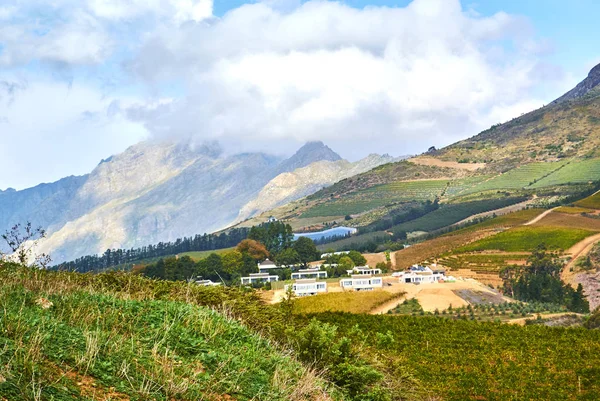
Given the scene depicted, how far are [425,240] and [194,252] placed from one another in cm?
5665

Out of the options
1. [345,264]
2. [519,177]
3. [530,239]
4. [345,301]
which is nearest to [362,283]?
[345,264]

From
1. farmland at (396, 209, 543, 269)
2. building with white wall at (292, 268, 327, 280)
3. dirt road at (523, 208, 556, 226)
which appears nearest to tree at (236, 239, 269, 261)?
building with white wall at (292, 268, 327, 280)

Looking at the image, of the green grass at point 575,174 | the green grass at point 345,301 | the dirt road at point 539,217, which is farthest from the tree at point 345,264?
the green grass at point 575,174

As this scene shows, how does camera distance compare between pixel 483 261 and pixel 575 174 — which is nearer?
pixel 483 261

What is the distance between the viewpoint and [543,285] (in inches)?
2633

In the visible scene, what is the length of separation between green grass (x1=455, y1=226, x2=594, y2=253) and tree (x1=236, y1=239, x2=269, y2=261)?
31050mm

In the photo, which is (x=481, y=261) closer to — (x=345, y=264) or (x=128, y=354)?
(x=345, y=264)

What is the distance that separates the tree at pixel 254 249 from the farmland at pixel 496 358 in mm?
69881

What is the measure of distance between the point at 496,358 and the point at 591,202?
342ft

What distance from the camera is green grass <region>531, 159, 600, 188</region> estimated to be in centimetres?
15225

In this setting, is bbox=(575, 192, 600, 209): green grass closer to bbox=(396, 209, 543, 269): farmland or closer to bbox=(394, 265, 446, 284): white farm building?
bbox=(396, 209, 543, 269): farmland

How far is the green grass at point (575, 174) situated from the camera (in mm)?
152250

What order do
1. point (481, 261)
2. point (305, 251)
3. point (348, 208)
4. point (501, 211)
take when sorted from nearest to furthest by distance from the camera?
point (481, 261) < point (305, 251) < point (501, 211) < point (348, 208)

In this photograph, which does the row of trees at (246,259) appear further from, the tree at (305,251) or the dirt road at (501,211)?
the dirt road at (501,211)
